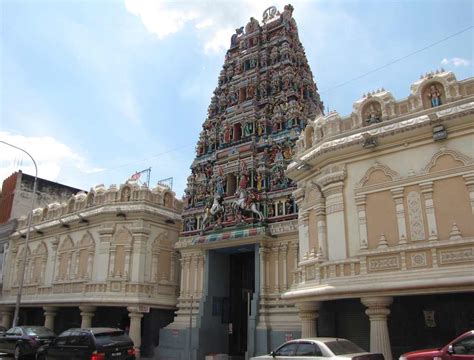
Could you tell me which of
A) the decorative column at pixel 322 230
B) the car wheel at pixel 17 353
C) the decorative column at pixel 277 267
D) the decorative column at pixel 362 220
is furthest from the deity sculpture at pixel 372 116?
the car wheel at pixel 17 353

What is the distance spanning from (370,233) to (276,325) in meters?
8.26

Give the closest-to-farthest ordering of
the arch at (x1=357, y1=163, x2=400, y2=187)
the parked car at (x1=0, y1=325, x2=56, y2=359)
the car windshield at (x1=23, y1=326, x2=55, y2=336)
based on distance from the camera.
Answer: the arch at (x1=357, y1=163, x2=400, y2=187)
the parked car at (x1=0, y1=325, x2=56, y2=359)
the car windshield at (x1=23, y1=326, x2=55, y2=336)

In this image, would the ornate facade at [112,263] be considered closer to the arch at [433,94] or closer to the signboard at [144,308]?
the signboard at [144,308]

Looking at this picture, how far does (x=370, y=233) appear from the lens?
15422 millimetres

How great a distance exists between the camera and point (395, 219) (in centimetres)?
1502

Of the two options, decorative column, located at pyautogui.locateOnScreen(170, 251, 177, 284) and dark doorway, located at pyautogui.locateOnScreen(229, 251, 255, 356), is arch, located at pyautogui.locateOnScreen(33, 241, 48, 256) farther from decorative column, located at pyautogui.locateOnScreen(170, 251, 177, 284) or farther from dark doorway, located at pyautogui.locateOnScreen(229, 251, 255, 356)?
dark doorway, located at pyautogui.locateOnScreen(229, 251, 255, 356)

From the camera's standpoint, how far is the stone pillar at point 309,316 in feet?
54.3

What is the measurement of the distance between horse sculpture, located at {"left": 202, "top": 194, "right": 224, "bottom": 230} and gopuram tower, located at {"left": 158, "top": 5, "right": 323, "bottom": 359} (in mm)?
59

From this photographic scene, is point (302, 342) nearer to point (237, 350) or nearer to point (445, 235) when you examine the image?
point (445, 235)

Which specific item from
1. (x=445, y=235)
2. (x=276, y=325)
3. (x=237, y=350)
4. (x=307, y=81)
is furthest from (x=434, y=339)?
(x=307, y=81)

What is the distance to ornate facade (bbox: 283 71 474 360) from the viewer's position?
549 inches

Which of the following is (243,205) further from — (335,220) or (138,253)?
(335,220)

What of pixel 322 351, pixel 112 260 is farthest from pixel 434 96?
pixel 112 260

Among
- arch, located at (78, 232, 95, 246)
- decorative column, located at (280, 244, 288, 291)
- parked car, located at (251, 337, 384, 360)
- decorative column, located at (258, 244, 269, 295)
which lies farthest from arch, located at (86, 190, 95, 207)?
parked car, located at (251, 337, 384, 360)
